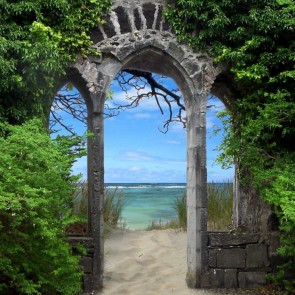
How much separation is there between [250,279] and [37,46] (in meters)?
4.10

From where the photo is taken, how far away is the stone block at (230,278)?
7.06 metres

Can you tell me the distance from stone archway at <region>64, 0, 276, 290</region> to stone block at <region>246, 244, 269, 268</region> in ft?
0.98

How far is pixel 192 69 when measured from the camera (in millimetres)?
7258

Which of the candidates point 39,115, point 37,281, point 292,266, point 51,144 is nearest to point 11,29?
point 39,115

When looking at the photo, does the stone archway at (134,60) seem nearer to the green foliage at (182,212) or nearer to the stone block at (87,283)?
the stone block at (87,283)

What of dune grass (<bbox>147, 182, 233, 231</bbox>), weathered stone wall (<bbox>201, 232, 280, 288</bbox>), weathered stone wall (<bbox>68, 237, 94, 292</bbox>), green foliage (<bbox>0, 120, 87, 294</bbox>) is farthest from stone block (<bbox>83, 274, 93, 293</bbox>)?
dune grass (<bbox>147, 182, 233, 231</bbox>)

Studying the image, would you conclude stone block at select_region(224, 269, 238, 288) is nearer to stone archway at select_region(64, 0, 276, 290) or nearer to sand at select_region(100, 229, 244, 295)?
stone archway at select_region(64, 0, 276, 290)

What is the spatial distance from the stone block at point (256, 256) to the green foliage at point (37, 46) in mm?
3312

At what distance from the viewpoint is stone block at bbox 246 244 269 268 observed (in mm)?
7094

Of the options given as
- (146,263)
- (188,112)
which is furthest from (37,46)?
(146,263)

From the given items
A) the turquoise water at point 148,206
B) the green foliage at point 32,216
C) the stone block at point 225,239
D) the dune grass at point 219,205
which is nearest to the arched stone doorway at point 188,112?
the stone block at point 225,239

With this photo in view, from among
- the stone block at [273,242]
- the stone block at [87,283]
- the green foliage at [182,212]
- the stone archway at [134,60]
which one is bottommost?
the stone block at [87,283]

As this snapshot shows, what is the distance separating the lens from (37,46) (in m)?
6.38

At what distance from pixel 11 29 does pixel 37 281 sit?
3140 millimetres
